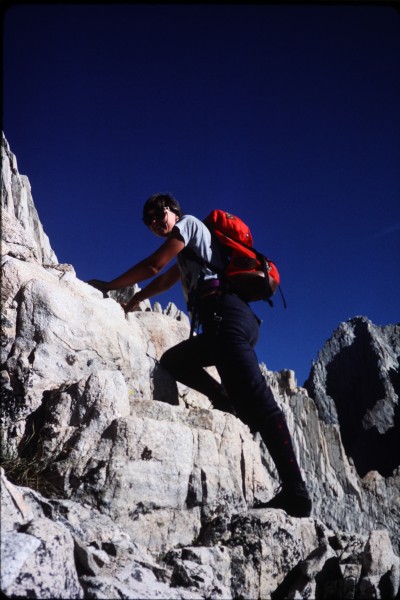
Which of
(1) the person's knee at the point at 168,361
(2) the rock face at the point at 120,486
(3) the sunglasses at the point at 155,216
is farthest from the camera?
(1) the person's knee at the point at 168,361

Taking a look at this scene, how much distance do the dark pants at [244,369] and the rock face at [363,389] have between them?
72802 millimetres

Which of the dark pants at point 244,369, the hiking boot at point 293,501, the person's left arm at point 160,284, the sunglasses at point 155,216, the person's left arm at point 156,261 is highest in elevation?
the sunglasses at point 155,216

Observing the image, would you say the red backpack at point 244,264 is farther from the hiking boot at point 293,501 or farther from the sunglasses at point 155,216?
the hiking boot at point 293,501

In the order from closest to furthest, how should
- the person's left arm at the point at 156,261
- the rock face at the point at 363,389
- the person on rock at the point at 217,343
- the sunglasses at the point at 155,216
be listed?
the person on rock at the point at 217,343, the person's left arm at the point at 156,261, the sunglasses at the point at 155,216, the rock face at the point at 363,389

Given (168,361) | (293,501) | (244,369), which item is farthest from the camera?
(168,361)

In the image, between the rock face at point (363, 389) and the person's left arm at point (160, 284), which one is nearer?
the person's left arm at point (160, 284)

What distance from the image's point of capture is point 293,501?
557 cm

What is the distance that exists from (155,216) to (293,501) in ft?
14.0

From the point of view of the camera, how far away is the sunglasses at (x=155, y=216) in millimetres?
6797

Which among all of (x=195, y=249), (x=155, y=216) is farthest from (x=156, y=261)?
(x=155, y=216)

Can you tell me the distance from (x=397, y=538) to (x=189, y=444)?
123 ft

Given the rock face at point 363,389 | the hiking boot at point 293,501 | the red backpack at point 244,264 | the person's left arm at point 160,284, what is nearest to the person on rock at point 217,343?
the hiking boot at point 293,501

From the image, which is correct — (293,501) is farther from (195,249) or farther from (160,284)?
(160,284)

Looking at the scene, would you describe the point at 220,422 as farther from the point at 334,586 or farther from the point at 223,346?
the point at 334,586
